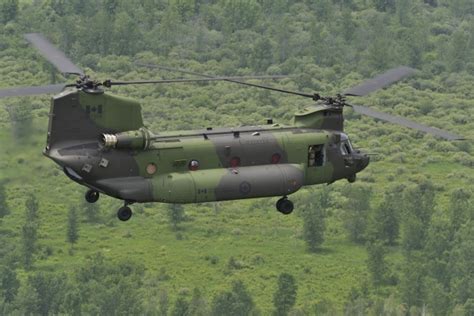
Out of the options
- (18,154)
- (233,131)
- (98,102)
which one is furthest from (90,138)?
(18,154)

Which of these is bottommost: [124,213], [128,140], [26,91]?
[124,213]

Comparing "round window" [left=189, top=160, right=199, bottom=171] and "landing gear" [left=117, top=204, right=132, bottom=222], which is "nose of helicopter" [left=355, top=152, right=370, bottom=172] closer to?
"round window" [left=189, top=160, right=199, bottom=171]

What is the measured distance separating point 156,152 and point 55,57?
24.4ft

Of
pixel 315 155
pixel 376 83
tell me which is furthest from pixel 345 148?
pixel 376 83

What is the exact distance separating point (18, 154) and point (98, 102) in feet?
48.3

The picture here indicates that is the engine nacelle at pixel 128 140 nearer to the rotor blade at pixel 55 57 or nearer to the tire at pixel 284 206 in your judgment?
the rotor blade at pixel 55 57

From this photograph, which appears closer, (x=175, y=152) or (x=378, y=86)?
(x=175, y=152)

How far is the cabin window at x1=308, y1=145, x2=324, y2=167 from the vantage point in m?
96.2

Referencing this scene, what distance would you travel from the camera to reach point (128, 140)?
90.4 metres

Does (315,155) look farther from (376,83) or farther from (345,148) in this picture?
(376,83)

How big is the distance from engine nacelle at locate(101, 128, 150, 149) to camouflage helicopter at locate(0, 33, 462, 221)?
5 centimetres

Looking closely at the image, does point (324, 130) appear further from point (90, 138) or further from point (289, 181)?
point (90, 138)

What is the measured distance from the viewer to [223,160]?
305 feet

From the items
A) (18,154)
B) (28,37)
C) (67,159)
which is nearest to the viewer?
(67,159)
